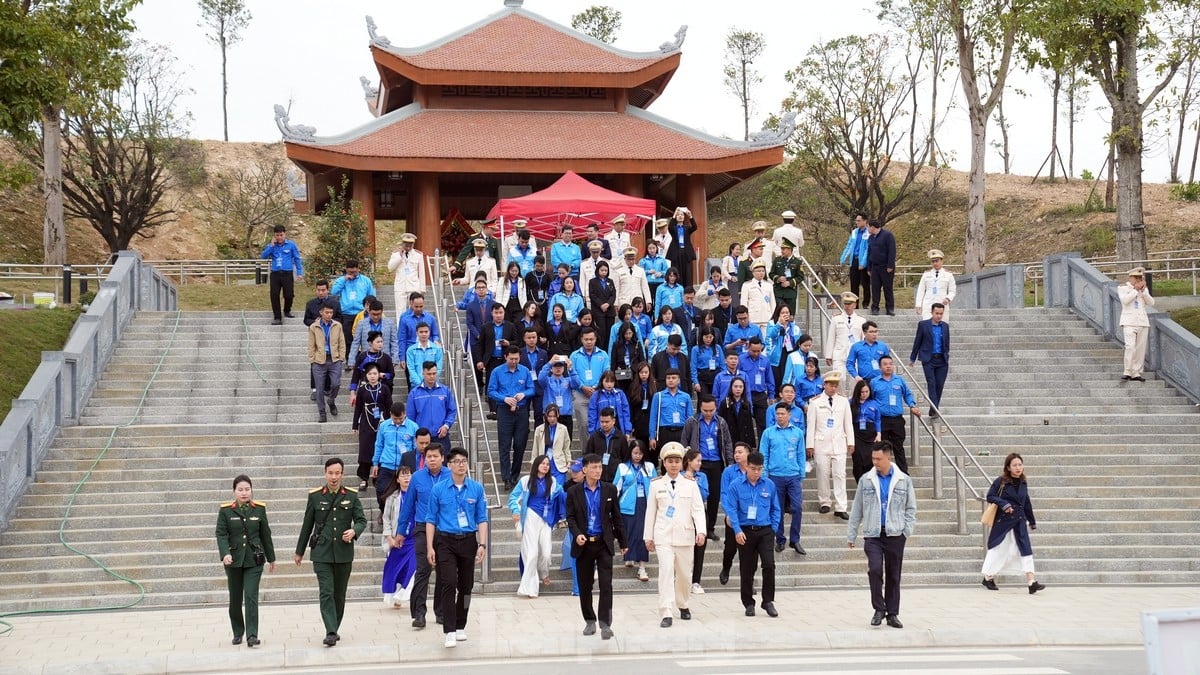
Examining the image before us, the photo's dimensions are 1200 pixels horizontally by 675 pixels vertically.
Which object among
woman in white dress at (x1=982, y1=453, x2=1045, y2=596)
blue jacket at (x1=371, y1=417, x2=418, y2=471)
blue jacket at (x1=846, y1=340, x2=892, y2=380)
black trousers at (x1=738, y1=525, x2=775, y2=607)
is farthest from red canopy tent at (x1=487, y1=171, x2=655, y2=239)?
black trousers at (x1=738, y1=525, x2=775, y2=607)

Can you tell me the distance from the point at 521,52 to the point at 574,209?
8.55 m

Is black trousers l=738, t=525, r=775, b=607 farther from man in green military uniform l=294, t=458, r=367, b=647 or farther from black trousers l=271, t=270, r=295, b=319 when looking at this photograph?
black trousers l=271, t=270, r=295, b=319

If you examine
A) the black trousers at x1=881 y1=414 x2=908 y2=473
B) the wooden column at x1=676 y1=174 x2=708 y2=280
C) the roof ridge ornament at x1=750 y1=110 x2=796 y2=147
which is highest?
the roof ridge ornament at x1=750 y1=110 x2=796 y2=147

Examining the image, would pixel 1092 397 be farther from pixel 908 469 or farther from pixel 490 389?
pixel 490 389

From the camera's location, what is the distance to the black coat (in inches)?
613

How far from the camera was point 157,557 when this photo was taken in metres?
14.1

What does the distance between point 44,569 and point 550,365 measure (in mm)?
6157

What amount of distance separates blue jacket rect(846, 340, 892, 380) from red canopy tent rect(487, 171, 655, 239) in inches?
285

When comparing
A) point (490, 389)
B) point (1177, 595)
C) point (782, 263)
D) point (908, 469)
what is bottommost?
point (1177, 595)

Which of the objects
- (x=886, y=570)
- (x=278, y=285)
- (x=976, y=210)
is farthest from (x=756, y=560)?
(x=976, y=210)

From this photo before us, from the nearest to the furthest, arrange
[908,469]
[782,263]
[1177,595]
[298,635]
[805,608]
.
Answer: [298,635]
[805,608]
[1177,595]
[908,469]
[782,263]

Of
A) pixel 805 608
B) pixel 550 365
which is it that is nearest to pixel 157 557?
pixel 550 365

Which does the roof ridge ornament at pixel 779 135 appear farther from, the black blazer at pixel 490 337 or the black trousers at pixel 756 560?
the black trousers at pixel 756 560

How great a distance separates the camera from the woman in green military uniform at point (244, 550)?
35.2 ft
